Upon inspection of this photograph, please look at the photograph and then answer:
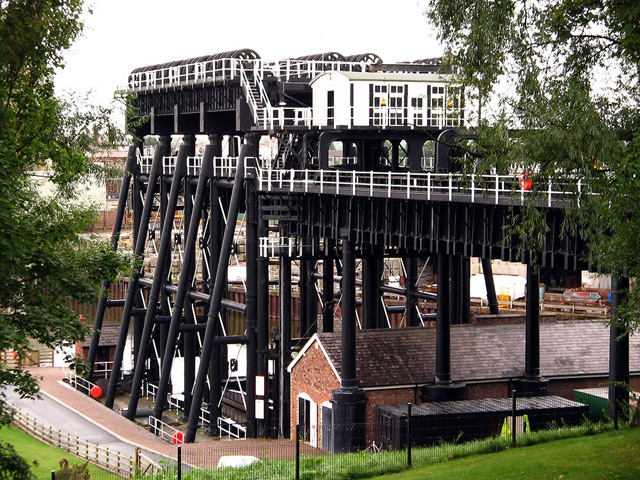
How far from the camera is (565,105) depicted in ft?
75.1

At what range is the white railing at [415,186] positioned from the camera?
27.3m

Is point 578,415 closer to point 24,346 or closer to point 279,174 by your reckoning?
point 279,174

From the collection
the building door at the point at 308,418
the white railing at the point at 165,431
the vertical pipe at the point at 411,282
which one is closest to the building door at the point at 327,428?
the building door at the point at 308,418

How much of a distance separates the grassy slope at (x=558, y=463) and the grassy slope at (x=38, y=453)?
1381 cm

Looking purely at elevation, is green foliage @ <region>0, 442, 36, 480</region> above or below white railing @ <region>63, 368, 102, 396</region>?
above

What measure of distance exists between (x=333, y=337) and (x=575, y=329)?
10137 millimetres

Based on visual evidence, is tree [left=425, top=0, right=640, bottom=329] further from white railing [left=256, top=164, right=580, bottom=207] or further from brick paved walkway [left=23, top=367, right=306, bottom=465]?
brick paved walkway [left=23, top=367, right=306, bottom=465]

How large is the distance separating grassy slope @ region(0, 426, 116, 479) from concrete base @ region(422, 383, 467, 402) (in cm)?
1181

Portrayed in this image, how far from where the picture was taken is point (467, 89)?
26.8 m

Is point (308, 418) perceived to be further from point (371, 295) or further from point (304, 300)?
point (304, 300)

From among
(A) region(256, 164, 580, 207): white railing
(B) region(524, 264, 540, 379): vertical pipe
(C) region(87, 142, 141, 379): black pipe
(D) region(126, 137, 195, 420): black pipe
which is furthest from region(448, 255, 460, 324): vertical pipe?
(C) region(87, 142, 141, 379): black pipe

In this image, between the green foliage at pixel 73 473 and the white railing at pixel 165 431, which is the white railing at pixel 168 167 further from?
the green foliage at pixel 73 473

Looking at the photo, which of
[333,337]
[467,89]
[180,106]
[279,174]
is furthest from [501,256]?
[180,106]

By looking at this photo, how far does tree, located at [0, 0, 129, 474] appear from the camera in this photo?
20.0 m
